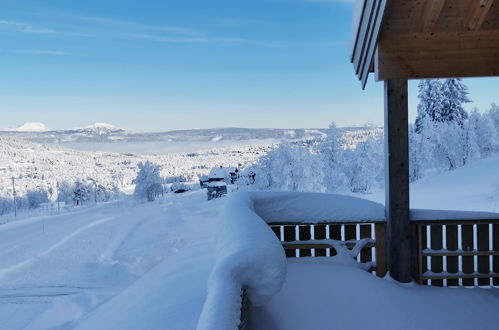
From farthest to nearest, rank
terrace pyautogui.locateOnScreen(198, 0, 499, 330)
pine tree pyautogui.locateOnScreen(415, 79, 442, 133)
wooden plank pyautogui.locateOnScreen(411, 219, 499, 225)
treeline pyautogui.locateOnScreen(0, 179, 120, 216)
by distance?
1. treeline pyautogui.locateOnScreen(0, 179, 120, 216)
2. pine tree pyautogui.locateOnScreen(415, 79, 442, 133)
3. wooden plank pyautogui.locateOnScreen(411, 219, 499, 225)
4. terrace pyautogui.locateOnScreen(198, 0, 499, 330)

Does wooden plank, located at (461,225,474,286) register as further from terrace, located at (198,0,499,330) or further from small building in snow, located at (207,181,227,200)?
small building in snow, located at (207,181,227,200)

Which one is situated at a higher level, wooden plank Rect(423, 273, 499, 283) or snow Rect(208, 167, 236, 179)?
wooden plank Rect(423, 273, 499, 283)

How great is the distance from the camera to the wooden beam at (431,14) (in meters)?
3.41

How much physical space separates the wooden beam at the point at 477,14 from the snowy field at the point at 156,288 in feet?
8.16

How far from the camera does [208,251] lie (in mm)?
4648

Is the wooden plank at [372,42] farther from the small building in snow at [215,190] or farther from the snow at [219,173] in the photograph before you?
the snow at [219,173]

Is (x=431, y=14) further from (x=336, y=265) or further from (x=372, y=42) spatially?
(x=336, y=265)

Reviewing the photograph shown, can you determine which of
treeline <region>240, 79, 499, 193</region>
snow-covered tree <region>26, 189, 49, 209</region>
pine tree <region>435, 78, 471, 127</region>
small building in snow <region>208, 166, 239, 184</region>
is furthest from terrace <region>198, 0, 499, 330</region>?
snow-covered tree <region>26, 189, 49, 209</region>

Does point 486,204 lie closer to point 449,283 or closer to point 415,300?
point 449,283

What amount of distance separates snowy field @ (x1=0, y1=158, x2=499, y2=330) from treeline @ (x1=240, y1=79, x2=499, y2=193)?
40.4 ft

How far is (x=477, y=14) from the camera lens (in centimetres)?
350

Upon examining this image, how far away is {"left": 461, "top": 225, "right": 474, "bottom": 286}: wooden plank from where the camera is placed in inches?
154

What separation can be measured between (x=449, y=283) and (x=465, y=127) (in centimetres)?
2840

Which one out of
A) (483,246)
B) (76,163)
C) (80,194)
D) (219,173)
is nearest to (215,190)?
(219,173)
